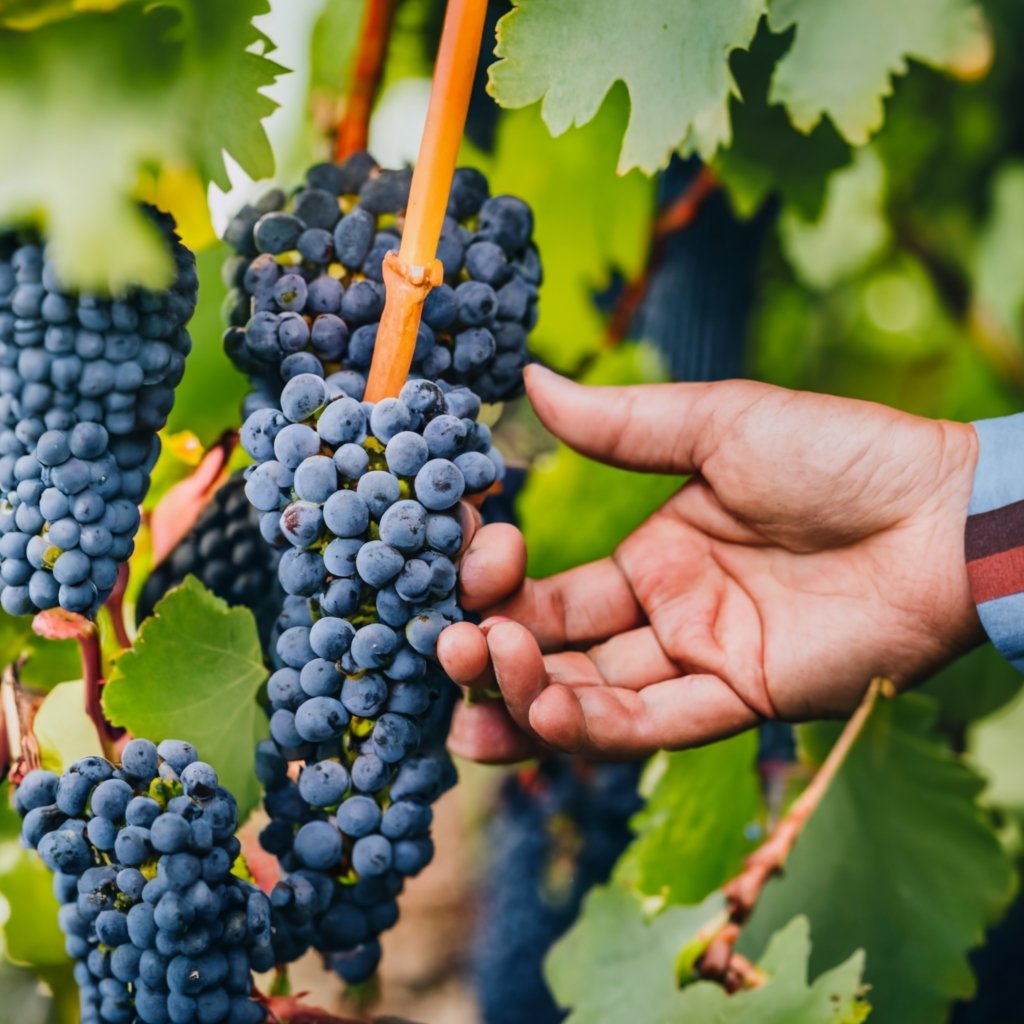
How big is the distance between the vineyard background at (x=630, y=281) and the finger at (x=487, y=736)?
0.12 m

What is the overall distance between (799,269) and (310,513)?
3.11 feet

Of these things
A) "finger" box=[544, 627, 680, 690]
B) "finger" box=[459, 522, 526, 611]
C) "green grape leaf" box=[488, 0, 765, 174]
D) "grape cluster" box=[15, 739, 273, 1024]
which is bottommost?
"grape cluster" box=[15, 739, 273, 1024]

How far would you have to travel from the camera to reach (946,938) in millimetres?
833

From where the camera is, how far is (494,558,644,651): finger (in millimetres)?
682

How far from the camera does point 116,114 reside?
513 mm

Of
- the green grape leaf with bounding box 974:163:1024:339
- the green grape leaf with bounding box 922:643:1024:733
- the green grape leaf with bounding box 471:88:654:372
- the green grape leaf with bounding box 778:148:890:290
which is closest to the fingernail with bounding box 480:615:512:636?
the green grape leaf with bounding box 471:88:654:372

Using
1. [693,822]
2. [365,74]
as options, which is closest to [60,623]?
[365,74]

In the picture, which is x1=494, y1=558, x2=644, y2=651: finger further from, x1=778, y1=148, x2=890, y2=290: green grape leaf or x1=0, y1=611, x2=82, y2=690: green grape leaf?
x1=778, y1=148, x2=890, y2=290: green grape leaf

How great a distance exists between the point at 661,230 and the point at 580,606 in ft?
1.44

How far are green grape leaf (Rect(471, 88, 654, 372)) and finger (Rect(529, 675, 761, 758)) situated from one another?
11.8 inches

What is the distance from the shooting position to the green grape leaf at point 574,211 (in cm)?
83

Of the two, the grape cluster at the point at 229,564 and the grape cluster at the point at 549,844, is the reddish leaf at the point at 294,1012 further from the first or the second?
the grape cluster at the point at 549,844

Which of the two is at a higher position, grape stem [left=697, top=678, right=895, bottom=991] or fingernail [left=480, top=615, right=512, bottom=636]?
fingernail [left=480, top=615, right=512, bottom=636]

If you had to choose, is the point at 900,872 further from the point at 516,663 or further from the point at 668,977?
the point at 516,663
